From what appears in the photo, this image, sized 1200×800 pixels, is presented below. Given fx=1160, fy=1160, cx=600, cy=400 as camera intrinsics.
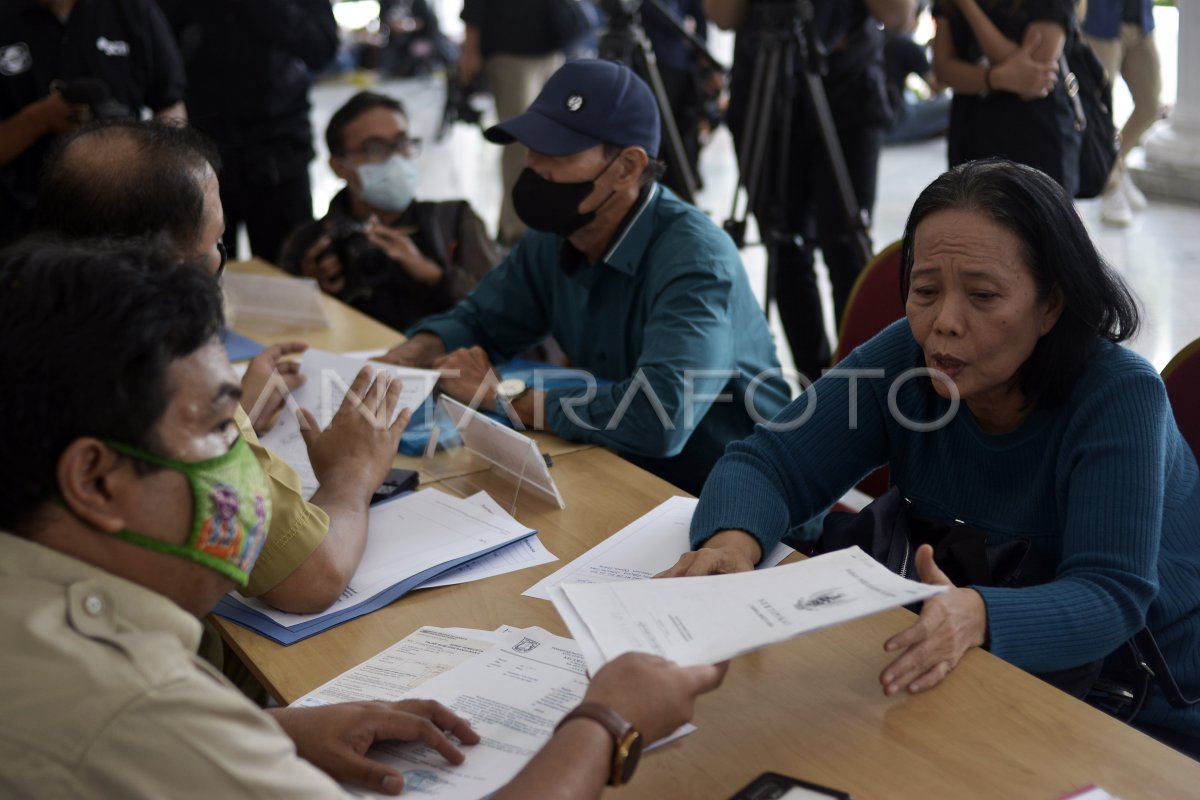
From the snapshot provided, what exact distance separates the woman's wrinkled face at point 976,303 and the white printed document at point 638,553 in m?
0.35

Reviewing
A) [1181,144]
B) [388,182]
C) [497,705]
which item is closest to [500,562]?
[497,705]

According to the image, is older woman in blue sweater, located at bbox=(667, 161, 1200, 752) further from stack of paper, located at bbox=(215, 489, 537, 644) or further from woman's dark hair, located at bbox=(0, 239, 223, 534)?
woman's dark hair, located at bbox=(0, 239, 223, 534)

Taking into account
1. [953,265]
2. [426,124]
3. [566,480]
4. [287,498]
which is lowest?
[426,124]

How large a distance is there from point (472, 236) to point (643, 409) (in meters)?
1.36

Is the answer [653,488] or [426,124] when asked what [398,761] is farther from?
[426,124]

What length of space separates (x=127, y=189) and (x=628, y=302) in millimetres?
983

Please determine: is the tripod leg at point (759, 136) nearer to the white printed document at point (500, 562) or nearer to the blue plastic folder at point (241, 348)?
the blue plastic folder at point (241, 348)

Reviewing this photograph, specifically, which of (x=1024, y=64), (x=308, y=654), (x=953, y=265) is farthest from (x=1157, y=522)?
(x=1024, y=64)

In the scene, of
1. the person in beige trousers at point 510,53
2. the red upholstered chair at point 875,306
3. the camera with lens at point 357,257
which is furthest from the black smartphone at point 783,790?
the person in beige trousers at point 510,53

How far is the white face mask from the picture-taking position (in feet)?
10.4

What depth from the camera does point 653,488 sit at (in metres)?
1.84

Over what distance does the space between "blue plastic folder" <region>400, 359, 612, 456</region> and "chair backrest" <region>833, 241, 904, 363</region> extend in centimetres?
48

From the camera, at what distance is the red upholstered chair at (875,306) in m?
2.17

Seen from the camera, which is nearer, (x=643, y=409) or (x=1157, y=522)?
(x=1157, y=522)
